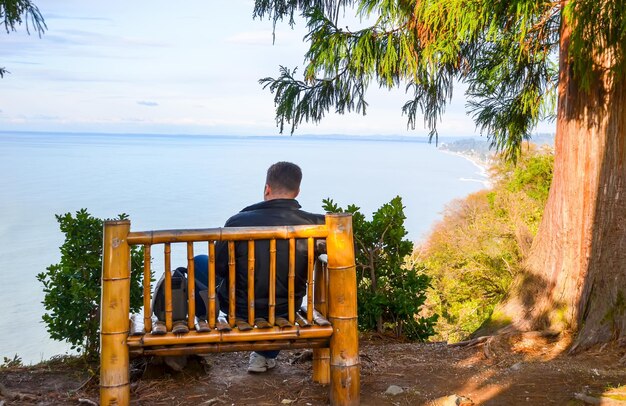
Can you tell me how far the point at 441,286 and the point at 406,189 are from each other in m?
75.5

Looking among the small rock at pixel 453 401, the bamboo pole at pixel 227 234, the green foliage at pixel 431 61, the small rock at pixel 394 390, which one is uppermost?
the green foliage at pixel 431 61

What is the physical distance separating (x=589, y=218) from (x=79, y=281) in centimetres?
366

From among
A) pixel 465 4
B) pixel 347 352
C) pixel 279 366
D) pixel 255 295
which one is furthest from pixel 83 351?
pixel 465 4

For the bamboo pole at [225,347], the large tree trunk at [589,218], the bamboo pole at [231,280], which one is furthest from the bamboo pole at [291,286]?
the large tree trunk at [589,218]

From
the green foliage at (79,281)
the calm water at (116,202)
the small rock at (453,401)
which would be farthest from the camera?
the calm water at (116,202)

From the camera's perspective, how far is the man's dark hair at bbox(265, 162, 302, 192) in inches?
154

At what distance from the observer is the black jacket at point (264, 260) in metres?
3.69

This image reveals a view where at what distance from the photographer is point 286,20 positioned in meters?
7.42

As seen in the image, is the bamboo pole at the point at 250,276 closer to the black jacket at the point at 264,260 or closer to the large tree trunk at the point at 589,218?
the black jacket at the point at 264,260

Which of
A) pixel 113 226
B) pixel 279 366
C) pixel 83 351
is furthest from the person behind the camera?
pixel 83 351

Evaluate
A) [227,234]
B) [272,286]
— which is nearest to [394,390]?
[272,286]

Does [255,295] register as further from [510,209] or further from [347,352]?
[510,209]

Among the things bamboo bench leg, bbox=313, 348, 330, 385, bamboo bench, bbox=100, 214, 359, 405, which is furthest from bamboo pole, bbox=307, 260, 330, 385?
bamboo bench, bbox=100, 214, 359, 405

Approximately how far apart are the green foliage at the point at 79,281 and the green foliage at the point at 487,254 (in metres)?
14.7
